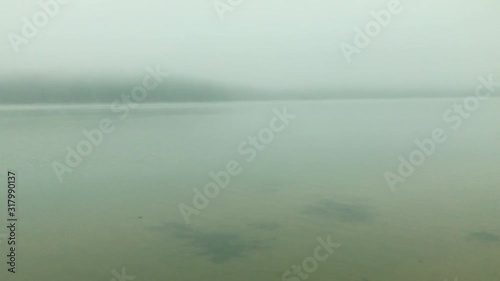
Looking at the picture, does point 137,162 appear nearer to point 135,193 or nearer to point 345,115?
point 135,193

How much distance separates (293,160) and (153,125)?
1.13 metres

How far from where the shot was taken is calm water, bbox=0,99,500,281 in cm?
209

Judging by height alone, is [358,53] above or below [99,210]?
above

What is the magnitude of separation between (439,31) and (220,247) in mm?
2396

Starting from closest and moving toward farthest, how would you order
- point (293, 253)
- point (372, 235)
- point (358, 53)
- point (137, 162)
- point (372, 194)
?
point (293, 253), point (372, 235), point (372, 194), point (137, 162), point (358, 53)

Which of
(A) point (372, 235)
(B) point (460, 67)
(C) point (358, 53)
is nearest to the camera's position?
(A) point (372, 235)

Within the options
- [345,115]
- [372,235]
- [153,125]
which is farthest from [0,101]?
[345,115]

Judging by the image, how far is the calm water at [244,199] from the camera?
2092 millimetres

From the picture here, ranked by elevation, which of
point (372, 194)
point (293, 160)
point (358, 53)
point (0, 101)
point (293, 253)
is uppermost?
point (358, 53)

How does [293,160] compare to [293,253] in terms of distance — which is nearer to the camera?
[293,253]

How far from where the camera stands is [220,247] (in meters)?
2.22

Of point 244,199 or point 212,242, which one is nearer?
point 212,242

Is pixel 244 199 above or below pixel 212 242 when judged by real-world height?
above

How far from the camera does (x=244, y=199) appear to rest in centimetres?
273
